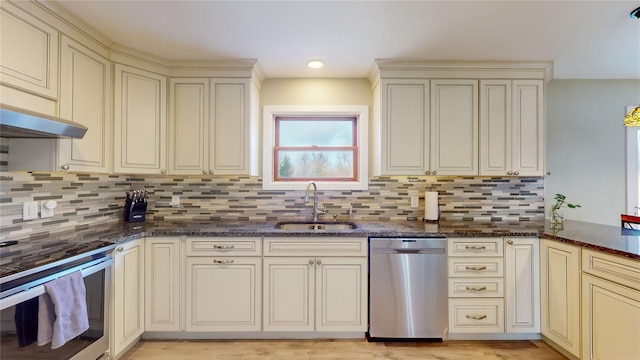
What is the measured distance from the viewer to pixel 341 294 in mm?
2154

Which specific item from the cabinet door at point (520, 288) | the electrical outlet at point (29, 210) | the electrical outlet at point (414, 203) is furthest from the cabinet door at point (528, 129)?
the electrical outlet at point (29, 210)

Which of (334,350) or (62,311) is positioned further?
(334,350)

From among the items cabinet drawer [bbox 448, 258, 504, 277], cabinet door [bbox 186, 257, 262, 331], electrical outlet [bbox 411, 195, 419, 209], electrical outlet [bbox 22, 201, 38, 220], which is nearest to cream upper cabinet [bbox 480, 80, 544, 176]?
electrical outlet [bbox 411, 195, 419, 209]

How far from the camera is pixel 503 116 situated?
97.3 inches

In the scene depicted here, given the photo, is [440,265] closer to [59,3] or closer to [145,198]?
[145,198]

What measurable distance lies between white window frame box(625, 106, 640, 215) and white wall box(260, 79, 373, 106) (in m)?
2.55

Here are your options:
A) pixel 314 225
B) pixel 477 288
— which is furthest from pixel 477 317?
pixel 314 225

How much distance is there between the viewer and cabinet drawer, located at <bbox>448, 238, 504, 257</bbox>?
2156 mm

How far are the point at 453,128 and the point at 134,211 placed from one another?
2859mm

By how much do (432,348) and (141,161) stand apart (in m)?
2.68

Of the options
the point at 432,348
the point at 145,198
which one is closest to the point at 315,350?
the point at 432,348

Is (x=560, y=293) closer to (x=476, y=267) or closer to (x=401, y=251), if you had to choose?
(x=476, y=267)

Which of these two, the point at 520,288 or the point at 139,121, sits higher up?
the point at 139,121

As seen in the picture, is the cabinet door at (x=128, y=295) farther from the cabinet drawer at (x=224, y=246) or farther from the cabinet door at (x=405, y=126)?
the cabinet door at (x=405, y=126)
